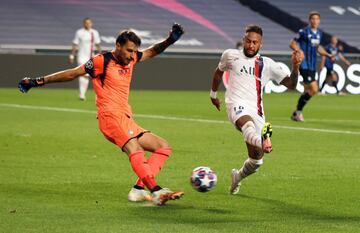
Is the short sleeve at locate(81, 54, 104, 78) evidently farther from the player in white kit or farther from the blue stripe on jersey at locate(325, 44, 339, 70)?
the blue stripe on jersey at locate(325, 44, 339, 70)

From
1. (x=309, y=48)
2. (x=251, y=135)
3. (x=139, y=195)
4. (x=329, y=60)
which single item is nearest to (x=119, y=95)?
(x=139, y=195)

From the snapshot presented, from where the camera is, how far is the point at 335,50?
1355 inches

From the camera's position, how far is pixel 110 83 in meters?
10.2

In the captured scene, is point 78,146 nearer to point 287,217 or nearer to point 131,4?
point 287,217

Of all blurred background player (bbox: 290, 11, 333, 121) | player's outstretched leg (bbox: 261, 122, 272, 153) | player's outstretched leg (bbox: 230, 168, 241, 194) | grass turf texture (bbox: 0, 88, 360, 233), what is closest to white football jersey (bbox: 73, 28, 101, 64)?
grass turf texture (bbox: 0, 88, 360, 233)

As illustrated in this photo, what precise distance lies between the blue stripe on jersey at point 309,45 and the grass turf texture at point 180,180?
126cm

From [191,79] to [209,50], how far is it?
2472 mm

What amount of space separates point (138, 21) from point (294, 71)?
94.9 ft

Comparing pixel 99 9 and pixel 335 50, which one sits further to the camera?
pixel 99 9

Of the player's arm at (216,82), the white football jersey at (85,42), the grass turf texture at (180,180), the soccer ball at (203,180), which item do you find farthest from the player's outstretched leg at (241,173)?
the white football jersey at (85,42)

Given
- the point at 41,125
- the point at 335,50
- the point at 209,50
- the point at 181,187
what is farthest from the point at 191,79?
the point at 181,187

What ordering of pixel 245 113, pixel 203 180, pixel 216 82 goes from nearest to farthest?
Answer: 1. pixel 203 180
2. pixel 245 113
3. pixel 216 82

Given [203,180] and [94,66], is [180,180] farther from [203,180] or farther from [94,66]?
[94,66]

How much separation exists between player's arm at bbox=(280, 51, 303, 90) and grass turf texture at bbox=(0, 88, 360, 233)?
3.73 feet
